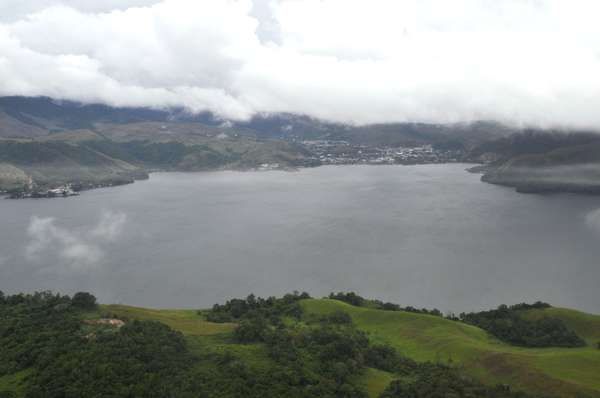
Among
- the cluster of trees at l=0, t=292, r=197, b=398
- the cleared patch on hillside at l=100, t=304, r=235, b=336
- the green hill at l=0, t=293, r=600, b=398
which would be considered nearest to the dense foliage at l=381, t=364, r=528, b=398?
the green hill at l=0, t=293, r=600, b=398

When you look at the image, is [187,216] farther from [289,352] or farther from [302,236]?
[289,352]

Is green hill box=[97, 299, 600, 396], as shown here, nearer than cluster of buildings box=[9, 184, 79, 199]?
Yes

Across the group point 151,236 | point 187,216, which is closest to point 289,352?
point 151,236

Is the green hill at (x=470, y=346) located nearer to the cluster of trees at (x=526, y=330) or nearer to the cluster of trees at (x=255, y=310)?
the cluster of trees at (x=526, y=330)

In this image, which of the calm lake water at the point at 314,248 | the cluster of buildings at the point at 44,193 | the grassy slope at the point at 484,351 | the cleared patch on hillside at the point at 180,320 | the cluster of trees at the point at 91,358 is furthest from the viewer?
the cluster of buildings at the point at 44,193

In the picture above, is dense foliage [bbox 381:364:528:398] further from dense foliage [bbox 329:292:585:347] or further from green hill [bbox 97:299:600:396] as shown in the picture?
dense foliage [bbox 329:292:585:347]

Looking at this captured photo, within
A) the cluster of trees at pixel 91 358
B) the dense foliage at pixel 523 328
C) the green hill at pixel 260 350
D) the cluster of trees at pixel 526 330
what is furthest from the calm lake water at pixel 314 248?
the cluster of trees at pixel 91 358
